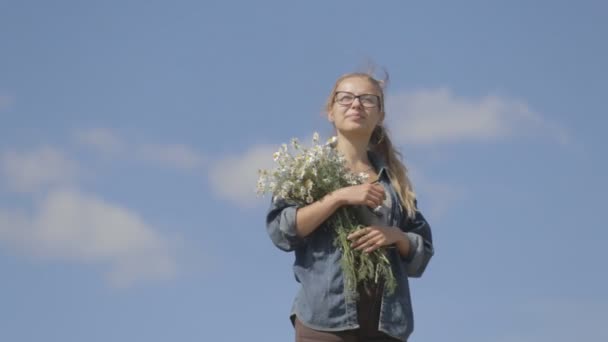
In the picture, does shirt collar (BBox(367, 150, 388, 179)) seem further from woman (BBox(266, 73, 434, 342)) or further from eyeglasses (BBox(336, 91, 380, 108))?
eyeglasses (BBox(336, 91, 380, 108))

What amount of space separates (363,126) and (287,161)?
20.3 inches

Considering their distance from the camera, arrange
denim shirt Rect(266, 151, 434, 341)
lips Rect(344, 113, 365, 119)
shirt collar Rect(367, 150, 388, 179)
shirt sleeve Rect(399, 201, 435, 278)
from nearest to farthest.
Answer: denim shirt Rect(266, 151, 434, 341) → shirt sleeve Rect(399, 201, 435, 278) → lips Rect(344, 113, 365, 119) → shirt collar Rect(367, 150, 388, 179)

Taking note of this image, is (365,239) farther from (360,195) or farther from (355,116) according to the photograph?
(355,116)

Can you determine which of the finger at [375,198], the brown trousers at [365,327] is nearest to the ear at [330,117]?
the finger at [375,198]

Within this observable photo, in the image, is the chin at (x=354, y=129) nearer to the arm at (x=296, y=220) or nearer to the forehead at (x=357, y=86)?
the forehead at (x=357, y=86)

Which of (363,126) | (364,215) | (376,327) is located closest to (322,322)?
(376,327)

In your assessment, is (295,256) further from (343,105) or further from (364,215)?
(343,105)

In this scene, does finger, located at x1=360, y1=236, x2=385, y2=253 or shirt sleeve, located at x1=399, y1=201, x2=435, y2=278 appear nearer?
finger, located at x1=360, y1=236, x2=385, y2=253

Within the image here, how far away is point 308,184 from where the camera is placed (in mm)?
5266

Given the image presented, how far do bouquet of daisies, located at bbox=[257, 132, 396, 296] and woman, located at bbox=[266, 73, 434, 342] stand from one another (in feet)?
0.15

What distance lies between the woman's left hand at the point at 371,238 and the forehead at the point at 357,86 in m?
0.82

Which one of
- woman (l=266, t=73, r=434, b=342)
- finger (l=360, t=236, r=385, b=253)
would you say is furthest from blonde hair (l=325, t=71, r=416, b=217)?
finger (l=360, t=236, r=385, b=253)

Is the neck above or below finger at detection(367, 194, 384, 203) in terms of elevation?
above

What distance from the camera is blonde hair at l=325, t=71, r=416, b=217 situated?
561 cm
